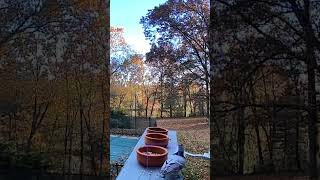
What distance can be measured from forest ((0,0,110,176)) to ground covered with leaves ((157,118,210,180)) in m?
1.53

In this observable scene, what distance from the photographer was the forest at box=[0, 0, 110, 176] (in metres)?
4.72

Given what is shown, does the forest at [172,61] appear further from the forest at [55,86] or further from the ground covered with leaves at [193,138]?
the forest at [55,86]

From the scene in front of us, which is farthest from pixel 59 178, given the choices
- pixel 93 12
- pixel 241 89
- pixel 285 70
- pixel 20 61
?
pixel 285 70

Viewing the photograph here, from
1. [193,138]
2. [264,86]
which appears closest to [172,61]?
[193,138]

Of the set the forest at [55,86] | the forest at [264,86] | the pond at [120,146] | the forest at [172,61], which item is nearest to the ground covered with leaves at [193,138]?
the forest at [172,61]

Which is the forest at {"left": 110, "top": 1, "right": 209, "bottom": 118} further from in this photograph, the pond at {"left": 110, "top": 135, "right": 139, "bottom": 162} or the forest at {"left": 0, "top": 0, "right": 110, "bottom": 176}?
the forest at {"left": 0, "top": 0, "right": 110, "bottom": 176}

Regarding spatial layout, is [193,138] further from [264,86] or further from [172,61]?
[264,86]

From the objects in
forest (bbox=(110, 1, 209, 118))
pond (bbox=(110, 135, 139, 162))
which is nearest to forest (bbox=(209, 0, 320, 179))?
forest (bbox=(110, 1, 209, 118))

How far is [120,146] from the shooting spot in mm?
7039

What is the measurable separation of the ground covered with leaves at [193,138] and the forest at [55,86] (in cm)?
153

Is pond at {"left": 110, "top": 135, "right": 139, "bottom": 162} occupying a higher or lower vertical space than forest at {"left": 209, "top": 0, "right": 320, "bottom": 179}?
lower

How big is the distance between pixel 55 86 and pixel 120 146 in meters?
2.51

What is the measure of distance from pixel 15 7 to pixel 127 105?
3.13 m

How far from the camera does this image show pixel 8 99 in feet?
16.0
